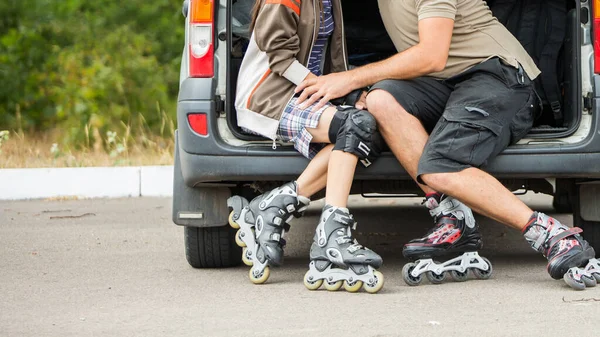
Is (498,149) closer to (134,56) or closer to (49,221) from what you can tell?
(49,221)

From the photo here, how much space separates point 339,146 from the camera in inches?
161

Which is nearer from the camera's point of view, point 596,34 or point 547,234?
point 547,234

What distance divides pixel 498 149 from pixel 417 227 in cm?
230

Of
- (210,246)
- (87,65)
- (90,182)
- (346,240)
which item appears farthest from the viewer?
(87,65)

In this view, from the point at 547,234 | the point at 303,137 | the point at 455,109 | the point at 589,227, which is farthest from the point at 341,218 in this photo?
the point at 589,227

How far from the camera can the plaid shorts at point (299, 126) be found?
4.16m

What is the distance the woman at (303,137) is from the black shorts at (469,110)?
0.23 metres

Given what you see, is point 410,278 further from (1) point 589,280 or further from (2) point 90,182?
(2) point 90,182

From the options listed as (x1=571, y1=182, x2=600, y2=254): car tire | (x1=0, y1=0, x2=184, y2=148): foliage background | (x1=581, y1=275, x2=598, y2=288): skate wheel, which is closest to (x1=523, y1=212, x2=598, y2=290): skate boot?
(x1=581, y1=275, x2=598, y2=288): skate wheel

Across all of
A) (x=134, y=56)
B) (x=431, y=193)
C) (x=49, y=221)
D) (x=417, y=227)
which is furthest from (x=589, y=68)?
(x=134, y=56)

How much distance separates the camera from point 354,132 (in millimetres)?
4055

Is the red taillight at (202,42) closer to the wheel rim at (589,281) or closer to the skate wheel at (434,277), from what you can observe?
the skate wheel at (434,277)

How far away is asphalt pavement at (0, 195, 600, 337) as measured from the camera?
3334 millimetres

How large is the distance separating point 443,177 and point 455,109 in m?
0.28
